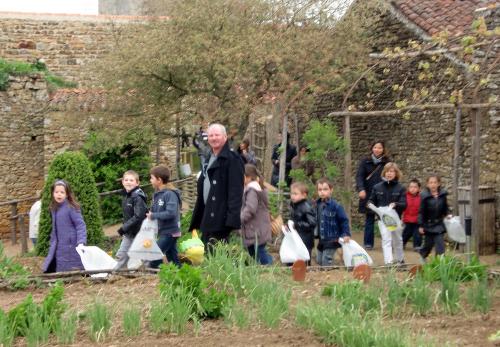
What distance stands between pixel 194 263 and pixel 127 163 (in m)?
Result: 9.22

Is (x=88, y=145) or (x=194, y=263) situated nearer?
(x=194, y=263)

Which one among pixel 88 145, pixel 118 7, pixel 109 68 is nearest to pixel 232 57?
pixel 109 68

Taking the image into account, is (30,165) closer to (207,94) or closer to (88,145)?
(88,145)

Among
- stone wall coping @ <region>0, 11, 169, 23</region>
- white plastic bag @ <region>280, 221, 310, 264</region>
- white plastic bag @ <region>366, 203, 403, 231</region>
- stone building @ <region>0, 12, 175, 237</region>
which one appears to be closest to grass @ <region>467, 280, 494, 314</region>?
white plastic bag @ <region>280, 221, 310, 264</region>

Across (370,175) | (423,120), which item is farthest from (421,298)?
(423,120)

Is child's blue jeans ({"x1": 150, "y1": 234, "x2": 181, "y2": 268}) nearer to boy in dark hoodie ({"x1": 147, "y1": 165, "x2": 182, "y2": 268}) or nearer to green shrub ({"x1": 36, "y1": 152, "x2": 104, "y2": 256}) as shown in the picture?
boy in dark hoodie ({"x1": 147, "y1": 165, "x2": 182, "y2": 268})

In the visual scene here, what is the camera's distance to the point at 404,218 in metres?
10.4

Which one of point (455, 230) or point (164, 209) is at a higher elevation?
point (164, 209)

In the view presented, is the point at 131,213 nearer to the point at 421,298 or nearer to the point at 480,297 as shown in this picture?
the point at 421,298

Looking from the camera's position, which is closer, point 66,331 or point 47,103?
point 66,331

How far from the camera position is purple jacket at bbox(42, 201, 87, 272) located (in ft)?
27.1

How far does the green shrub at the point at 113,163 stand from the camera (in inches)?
616

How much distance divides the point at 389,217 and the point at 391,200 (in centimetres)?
38

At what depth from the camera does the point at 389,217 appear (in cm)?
966
